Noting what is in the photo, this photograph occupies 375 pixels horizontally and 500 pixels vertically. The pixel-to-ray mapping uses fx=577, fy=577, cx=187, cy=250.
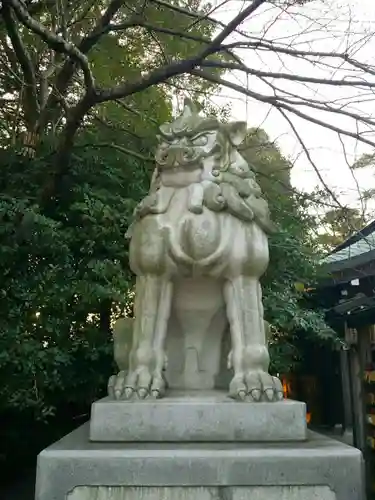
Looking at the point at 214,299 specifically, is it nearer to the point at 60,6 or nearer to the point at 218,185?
the point at 218,185

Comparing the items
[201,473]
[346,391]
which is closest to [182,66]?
[201,473]

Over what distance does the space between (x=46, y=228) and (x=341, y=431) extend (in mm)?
5951

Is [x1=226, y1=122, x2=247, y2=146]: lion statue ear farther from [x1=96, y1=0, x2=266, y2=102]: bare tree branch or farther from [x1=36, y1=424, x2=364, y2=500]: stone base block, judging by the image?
[x1=36, y1=424, x2=364, y2=500]: stone base block

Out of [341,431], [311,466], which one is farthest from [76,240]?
[341,431]

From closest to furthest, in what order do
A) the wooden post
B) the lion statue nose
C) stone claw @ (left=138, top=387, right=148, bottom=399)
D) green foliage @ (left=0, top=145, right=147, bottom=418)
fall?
stone claw @ (left=138, top=387, right=148, bottom=399)
the lion statue nose
green foliage @ (left=0, top=145, right=147, bottom=418)
the wooden post

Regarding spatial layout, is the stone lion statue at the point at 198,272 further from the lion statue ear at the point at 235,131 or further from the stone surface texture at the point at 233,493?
the stone surface texture at the point at 233,493

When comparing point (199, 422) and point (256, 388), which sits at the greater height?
point (256, 388)

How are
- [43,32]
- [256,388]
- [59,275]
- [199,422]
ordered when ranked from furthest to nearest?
[59,275] → [43,32] → [256,388] → [199,422]

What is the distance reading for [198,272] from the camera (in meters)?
2.87

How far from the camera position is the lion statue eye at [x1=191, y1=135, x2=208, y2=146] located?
309 cm

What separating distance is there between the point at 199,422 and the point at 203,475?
28cm

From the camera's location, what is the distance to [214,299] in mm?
3004

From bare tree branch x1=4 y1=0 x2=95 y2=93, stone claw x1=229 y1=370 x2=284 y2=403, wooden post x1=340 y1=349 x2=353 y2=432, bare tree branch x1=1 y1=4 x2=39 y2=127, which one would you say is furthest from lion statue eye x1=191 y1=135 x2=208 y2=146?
wooden post x1=340 y1=349 x2=353 y2=432

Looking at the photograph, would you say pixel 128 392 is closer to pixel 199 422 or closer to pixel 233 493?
pixel 199 422
